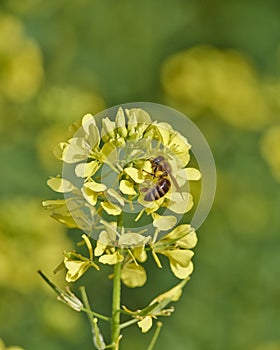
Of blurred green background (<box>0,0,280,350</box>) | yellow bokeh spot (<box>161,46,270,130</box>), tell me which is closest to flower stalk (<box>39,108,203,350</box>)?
blurred green background (<box>0,0,280,350</box>)

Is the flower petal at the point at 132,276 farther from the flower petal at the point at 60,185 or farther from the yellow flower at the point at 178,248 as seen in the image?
the flower petal at the point at 60,185

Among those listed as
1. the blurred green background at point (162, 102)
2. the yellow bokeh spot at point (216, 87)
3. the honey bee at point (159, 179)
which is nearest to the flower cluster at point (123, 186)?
the honey bee at point (159, 179)

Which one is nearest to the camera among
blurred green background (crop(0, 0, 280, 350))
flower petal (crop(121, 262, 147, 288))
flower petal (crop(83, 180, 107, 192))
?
flower petal (crop(83, 180, 107, 192))

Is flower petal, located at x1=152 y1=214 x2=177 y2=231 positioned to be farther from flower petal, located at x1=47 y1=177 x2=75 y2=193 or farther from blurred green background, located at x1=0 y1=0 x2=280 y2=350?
blurred green background, located at x1=0 y1=0 x2=280 y2=350

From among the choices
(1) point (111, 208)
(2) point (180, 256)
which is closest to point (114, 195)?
(1) point (111, 208)

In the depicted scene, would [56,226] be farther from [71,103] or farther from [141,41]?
[141,41]

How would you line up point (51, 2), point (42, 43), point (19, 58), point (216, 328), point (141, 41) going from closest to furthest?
point (216, 328) → point (19, 58) → point (42, 43) → point (51, 2) → point (141, 41)

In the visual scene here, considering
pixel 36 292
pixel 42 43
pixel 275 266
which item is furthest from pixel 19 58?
pixel 275 266
